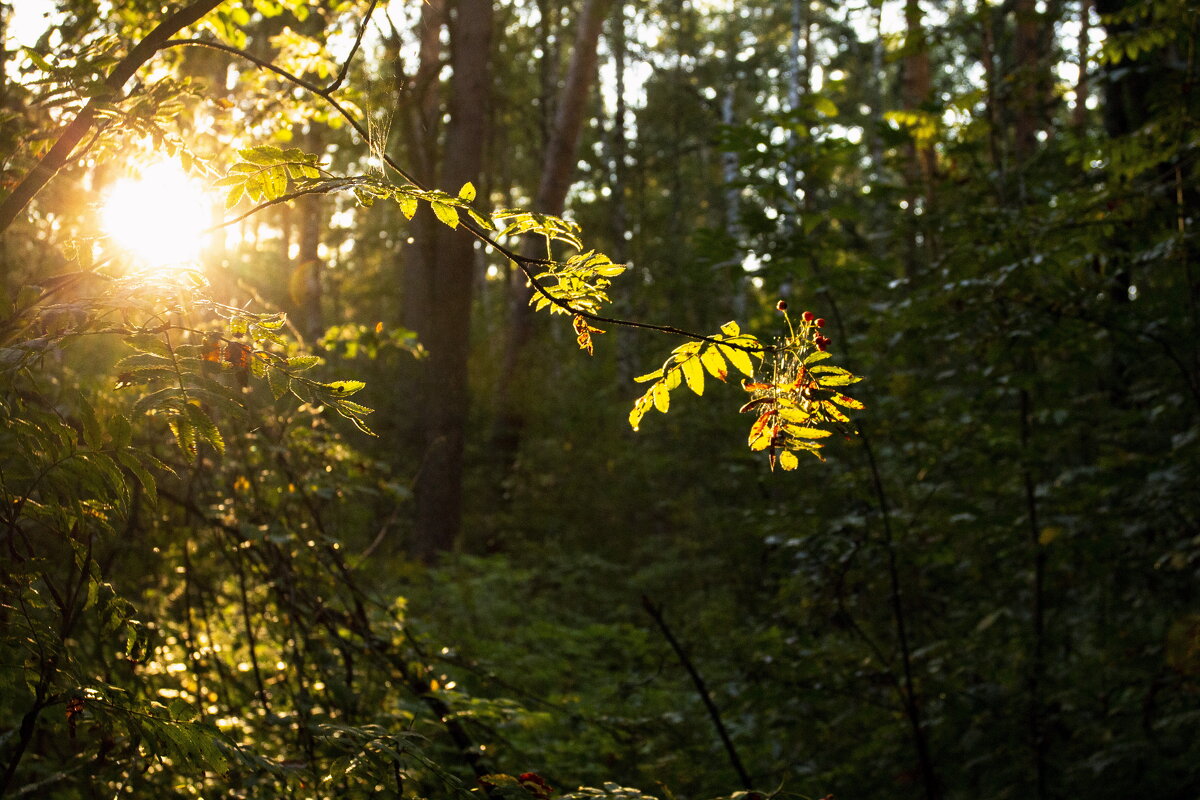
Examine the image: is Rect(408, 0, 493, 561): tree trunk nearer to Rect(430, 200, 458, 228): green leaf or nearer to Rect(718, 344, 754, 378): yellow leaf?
Rect(430, 200, 458, 228): green leaf

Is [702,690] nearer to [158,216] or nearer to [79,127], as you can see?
[158,216]

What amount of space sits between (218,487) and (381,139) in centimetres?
246

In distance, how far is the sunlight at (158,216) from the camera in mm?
1788

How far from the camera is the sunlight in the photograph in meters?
1.79

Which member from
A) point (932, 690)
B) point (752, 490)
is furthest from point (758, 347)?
point (752, 490)

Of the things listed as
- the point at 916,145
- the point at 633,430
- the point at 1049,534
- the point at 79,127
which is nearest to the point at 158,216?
the point at 79,127

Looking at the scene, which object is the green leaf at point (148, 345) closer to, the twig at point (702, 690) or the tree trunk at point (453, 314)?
the twig at point (702, 690)

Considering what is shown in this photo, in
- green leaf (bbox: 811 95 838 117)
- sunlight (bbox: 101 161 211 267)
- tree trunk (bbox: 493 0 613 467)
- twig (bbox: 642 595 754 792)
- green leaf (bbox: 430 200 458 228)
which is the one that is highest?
tree trunk (bbox: 493 0 613 467)

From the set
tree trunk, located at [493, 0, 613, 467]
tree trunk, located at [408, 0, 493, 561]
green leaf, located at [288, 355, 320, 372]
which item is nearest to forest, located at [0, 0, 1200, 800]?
green leaf, located at [288, 355, 320, 372]

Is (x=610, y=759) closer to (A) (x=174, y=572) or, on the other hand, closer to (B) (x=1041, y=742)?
(B) (x=1041, y=742)

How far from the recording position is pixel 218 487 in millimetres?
3459

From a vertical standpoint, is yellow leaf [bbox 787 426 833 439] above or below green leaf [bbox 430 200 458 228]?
below

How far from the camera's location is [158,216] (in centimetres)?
198

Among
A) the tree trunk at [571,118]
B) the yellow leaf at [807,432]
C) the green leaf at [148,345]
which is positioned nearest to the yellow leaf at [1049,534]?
the yellow leaf at [807,432]
